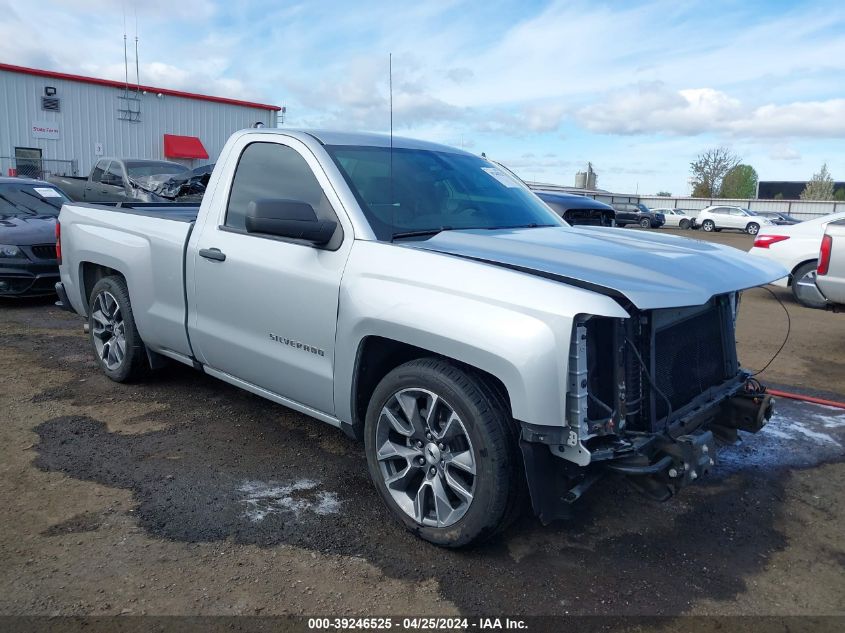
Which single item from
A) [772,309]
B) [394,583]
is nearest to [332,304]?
[394,583]

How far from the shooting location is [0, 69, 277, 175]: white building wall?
2556 cm

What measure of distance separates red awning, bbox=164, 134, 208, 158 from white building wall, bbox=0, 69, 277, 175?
0.30 metres

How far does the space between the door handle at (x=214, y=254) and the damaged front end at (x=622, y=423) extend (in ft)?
7.37

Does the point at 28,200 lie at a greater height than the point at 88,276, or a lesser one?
greater

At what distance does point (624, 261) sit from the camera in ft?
10.3

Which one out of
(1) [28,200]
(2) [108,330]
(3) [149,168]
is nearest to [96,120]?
(3) [149,168]

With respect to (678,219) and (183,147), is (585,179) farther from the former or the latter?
(183,147)

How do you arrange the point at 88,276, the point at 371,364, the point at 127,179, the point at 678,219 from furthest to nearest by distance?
the point at 678,219
the point at 127,179
the point at 88,276
the point at 371,364

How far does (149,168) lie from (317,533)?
13.0 metres

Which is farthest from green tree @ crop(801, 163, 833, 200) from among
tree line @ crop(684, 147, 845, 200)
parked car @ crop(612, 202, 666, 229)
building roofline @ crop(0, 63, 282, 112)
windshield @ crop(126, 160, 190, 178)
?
windshield @ crop(126, 160, 190, 178)

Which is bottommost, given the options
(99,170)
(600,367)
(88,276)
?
(88,276)

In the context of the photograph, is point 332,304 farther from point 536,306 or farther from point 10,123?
point 10,123

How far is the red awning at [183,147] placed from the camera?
29.1m

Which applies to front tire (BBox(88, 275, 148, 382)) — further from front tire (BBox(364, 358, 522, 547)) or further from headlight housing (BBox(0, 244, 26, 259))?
headlight housing (BBox(0, 244, 26, 259))
